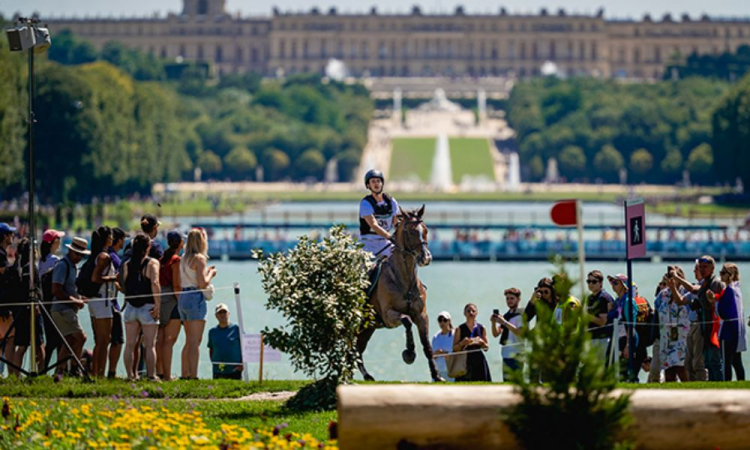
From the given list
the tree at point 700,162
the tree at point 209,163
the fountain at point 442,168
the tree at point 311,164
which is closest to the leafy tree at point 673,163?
the tree at point 700,162

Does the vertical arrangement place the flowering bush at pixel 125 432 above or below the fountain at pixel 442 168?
below

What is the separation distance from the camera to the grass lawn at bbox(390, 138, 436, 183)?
94.5 metres

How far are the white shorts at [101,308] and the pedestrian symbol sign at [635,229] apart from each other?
14.1ft

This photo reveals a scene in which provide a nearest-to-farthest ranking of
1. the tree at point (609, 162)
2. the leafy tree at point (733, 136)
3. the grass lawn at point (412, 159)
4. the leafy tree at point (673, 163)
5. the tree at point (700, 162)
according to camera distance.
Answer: the leafy tree at point (733, 136), the tree at point (700, 162), the leafy tree at point (673, 163), the tree at point (609, 162), the grass lawn at point (412, 159)

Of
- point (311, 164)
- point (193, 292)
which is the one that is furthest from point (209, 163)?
point (193, 292)

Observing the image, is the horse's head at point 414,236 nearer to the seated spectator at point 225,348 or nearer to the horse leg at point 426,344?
the horse leg at point 426,344

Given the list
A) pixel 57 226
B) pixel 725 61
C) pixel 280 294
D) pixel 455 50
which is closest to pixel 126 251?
pixel 280 294

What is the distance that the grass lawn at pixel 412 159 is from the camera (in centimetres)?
9450

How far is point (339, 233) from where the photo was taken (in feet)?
39.7

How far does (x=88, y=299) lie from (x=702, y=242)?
31.3m

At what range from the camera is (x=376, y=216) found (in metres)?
13.2

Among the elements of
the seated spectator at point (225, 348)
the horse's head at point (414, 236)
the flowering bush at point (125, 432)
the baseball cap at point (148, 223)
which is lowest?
the flowering bush at point (125, 432)

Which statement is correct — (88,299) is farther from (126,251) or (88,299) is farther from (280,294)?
(280,294)

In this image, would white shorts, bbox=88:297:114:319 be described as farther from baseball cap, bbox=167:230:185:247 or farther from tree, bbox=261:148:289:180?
tree, bbox=261:148:289:180
